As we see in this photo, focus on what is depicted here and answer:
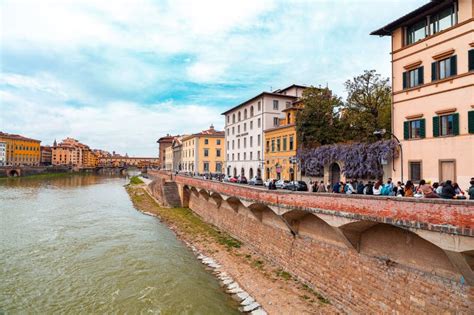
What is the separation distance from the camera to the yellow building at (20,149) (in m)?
112

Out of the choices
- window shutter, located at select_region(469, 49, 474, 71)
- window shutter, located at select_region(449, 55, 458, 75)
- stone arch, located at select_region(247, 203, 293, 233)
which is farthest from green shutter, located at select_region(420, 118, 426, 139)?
stone arch, located at select_region(247, 203, 293, 233)

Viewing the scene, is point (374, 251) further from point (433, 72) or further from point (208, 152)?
point (208, 152)

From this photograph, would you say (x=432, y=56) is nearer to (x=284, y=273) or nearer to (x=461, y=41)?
(x=461, y=41)

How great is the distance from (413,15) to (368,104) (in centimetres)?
1009

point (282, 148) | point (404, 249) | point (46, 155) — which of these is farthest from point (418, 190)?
point (46, 155)

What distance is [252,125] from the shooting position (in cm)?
4169

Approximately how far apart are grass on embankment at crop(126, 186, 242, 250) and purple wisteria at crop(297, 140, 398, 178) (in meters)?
11.0

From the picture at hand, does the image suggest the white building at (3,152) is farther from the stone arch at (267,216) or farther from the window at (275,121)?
the stone arch at (267,216)

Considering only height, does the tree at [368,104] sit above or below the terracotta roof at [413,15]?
below

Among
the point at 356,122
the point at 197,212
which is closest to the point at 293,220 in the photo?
the point at 356,122

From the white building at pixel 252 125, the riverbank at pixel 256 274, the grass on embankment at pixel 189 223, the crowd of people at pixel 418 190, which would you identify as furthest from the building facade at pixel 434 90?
the white building at pixel 252 125

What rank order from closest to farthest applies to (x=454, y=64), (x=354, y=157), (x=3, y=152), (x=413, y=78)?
1. (x=454, y=64)
2. (x=413, y=78)
3. (x=354, y=157)
4. (x=3, y=152)

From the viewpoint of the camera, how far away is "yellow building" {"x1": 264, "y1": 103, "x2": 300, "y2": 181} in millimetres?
32812

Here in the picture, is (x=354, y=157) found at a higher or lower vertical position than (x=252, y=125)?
lower
